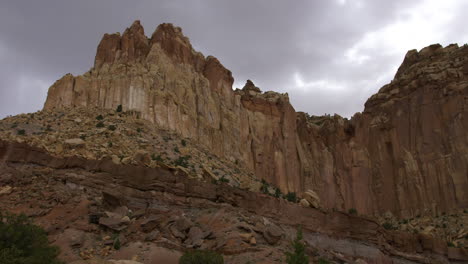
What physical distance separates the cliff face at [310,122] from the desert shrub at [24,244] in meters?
23.7

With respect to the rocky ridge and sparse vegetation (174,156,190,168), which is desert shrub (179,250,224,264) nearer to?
the rocky ridge

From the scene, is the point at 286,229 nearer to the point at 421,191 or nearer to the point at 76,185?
the point at 76,185

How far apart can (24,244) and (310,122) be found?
60.7m

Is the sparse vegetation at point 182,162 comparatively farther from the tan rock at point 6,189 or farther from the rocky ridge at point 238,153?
the tan rock at point 6,189

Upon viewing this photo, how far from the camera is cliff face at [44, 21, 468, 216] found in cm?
4409

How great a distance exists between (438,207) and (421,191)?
3.23 m

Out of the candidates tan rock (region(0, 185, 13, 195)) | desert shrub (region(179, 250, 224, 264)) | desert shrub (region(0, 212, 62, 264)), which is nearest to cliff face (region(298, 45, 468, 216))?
desert shrub (region(179, 250, 224, 264))

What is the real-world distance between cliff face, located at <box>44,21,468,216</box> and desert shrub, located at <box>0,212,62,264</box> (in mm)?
23667

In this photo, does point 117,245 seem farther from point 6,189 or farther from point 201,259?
point 6,189

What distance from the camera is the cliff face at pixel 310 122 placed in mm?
44094

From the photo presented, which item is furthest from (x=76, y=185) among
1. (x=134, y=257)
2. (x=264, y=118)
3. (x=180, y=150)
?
(x=264, y=118)

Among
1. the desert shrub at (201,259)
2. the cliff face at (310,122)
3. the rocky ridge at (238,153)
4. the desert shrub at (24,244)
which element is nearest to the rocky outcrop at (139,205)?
the rocky ridge at (238,153)

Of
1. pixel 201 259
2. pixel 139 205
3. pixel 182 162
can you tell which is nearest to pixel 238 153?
pixel 182 162

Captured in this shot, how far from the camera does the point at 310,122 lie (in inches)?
2950
